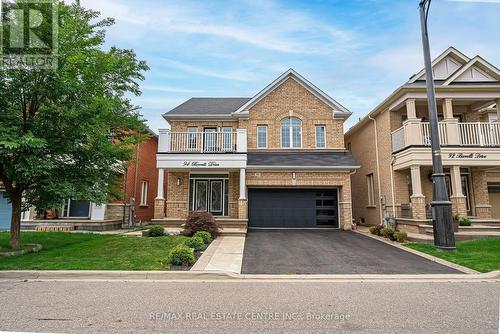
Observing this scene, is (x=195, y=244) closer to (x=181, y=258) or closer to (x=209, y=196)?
(x=181, y=258)

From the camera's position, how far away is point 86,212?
645 inches

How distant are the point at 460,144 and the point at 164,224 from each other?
15141 millimetres

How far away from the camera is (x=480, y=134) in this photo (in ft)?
47.3

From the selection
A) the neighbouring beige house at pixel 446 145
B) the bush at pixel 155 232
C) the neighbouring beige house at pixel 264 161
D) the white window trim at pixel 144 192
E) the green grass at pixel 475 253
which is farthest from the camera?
the white window trim at pixel 144 192

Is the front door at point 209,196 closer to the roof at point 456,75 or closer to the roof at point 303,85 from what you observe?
the roof at point 303,85

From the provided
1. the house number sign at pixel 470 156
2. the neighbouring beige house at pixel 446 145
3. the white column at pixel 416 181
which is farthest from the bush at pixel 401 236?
the house number sign at pixel 470 156

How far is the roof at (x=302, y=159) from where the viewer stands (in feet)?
52.2

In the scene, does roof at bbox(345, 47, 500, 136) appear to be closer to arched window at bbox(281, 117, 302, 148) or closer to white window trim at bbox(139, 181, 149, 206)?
arched window at bbox(281, 117, 302, 148)

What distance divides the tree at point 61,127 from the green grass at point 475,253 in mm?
10740

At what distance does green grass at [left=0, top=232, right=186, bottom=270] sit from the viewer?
746cm

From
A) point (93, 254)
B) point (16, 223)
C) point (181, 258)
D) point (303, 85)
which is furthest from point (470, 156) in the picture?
point (16, 223)

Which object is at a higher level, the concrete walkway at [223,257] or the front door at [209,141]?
the front door at [209,141]

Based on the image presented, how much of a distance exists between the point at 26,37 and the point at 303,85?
13390mm

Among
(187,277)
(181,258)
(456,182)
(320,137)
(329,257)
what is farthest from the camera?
(320,137)
